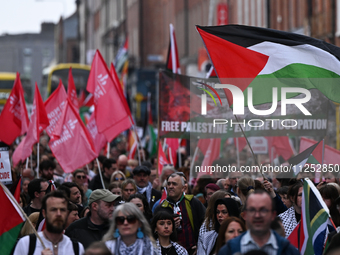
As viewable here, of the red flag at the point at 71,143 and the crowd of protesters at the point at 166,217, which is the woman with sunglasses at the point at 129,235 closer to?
the crowd of protesters at the point at 166,217

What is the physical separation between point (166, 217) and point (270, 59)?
2460 millimetres

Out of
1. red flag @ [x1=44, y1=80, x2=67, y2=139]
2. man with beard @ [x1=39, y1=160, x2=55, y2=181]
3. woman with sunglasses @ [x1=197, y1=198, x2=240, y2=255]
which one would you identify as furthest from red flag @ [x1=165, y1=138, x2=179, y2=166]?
woman with sunglasses @ [x1=197, y1=198, x2=240, y2=255]

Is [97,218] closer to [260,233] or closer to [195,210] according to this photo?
[195,210]

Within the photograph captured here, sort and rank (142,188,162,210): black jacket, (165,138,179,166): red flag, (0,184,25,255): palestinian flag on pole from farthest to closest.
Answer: (165,138,179,166): red flag → (142,188,162,210): black jacket → (0,184,25,255): palestinian flag on pole

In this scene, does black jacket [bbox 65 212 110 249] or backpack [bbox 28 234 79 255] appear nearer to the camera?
backpack [bbox 28 234 79 255]

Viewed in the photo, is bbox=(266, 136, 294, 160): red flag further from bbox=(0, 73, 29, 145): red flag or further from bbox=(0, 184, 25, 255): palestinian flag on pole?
bbox=(0, 184, 25, 255): palestinian flag on pole

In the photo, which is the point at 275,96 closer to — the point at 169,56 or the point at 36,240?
the point at 36,240

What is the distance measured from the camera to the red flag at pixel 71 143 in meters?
10.6

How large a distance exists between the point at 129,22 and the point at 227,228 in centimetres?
6318

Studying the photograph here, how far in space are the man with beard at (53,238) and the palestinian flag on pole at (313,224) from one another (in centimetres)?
194

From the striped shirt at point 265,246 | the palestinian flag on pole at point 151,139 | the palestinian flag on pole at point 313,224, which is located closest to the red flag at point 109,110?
the palestinian flag on pole at point 151,139

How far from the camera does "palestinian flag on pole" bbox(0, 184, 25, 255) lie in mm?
5973

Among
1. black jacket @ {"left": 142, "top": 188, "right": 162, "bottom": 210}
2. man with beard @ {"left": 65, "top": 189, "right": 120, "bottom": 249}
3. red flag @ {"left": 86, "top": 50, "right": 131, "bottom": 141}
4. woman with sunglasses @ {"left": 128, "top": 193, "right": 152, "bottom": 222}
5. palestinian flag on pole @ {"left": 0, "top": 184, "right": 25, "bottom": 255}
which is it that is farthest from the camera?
red flag @ {"left": 86, "top": 50, "right": 131, "bottom": 141}

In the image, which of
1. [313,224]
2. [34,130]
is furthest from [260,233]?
[34,130]
